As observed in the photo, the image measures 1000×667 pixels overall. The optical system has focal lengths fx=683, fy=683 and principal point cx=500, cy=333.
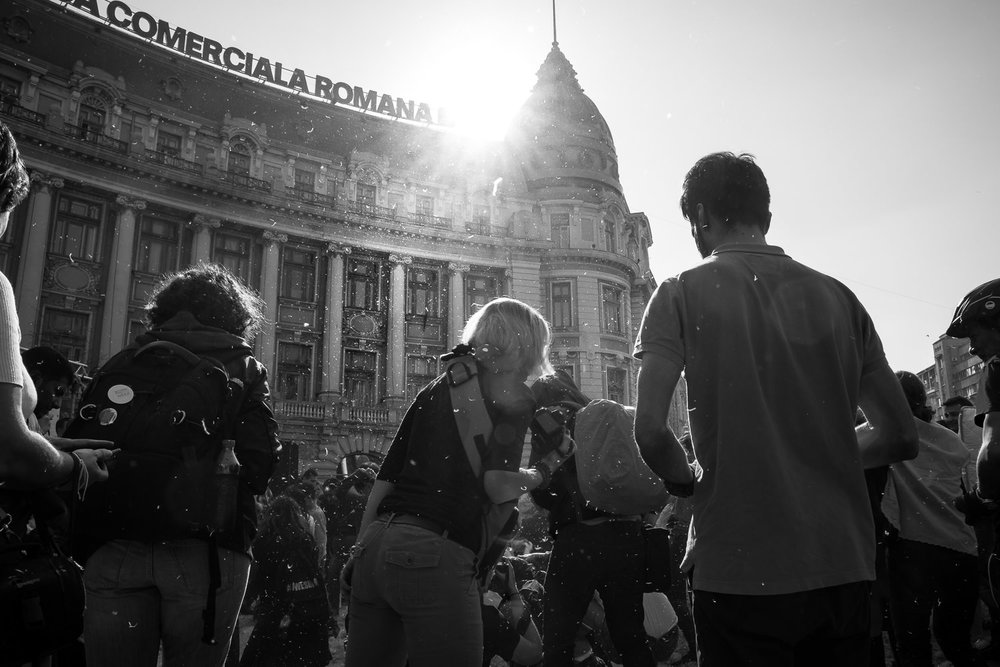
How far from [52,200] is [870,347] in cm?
2918

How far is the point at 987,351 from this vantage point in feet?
9.66

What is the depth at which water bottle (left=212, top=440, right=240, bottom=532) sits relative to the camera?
2506mm

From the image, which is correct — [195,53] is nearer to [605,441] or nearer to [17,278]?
[17,278]

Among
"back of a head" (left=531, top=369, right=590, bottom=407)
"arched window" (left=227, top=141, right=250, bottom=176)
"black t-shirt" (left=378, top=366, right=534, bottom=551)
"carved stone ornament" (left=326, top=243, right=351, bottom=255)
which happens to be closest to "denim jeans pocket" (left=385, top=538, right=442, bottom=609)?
"black t-shirt" (left=378, top=366, right=534, bottom=551)

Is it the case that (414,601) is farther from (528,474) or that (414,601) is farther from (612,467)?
(612,467)

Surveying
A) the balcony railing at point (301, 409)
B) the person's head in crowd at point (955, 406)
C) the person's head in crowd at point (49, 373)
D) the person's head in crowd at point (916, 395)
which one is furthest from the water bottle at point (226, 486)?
the balcony railing at point (301, 409)

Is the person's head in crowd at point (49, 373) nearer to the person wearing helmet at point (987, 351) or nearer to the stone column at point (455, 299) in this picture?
the person wearing helmet at point (987, 351)

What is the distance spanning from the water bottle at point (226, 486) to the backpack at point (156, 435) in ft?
0.08

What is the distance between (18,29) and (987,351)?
110 ft

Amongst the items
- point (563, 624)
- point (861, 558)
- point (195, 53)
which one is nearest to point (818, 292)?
point (861, 558)

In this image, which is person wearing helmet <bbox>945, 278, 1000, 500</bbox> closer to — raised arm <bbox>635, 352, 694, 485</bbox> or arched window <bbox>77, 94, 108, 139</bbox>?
raised arm <bbox>635, 352, 694, 485</bbox>

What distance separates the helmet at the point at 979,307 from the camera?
2.92m

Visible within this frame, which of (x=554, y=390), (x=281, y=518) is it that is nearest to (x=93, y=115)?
(x=281, y=518)

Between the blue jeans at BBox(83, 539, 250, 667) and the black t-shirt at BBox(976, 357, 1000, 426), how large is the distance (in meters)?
3.11
